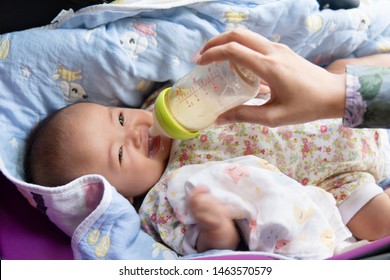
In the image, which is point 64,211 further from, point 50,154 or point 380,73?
point 380,73

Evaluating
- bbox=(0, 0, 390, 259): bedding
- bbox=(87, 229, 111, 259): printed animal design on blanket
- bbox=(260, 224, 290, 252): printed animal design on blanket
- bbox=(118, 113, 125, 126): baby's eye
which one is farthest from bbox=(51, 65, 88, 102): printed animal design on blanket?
bbox=(260, 224, 290, 252): printed animal design on blanket

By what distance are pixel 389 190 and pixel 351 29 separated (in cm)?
47

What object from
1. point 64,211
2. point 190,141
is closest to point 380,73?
point 190,141

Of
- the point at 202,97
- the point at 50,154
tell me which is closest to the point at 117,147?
the point at 50,154

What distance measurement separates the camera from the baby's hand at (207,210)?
106 cm

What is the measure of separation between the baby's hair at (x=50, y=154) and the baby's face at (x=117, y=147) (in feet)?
0.06

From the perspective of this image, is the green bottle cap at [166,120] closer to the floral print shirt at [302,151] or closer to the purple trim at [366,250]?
the floral print shirt at [302,151]

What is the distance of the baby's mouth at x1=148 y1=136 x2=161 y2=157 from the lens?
126 centimetres

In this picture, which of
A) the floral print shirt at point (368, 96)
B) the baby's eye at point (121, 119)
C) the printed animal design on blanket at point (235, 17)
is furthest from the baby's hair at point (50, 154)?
the floral print shirt at point (368, 96)

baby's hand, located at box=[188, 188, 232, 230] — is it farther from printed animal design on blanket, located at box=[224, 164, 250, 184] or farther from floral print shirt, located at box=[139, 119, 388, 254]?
floral print shirt, located at box=[139, 119, 388, 254]

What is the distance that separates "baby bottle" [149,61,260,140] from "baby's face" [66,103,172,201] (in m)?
0.12

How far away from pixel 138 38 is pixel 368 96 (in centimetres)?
59

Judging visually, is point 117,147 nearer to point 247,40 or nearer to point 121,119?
point 121,119

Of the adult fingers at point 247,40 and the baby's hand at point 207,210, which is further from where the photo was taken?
the baby's hand at point 207,210
